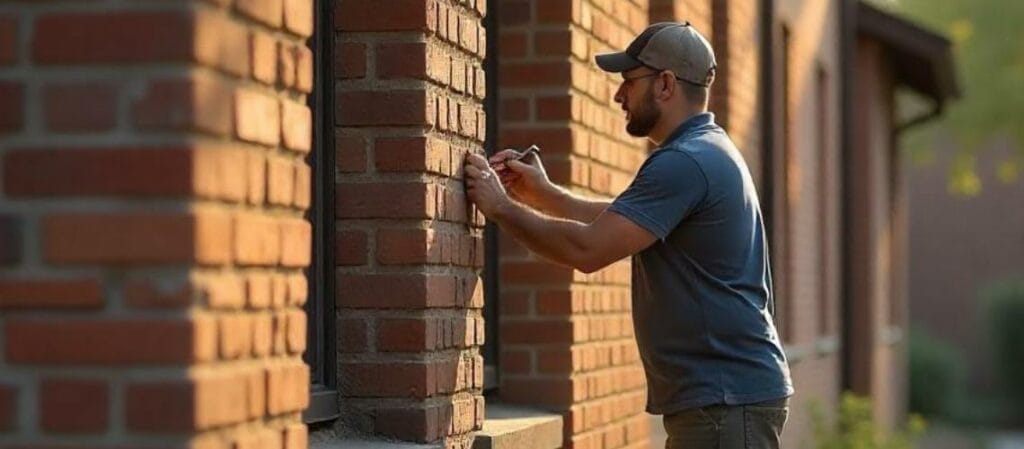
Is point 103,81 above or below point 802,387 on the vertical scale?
above

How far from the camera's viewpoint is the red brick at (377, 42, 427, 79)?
13.8 ft

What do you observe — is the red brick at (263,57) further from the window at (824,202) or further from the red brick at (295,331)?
the window at (824,202)

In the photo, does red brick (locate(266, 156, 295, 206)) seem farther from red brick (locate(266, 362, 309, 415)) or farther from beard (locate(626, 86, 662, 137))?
beard (locate(626, 86, 662, 137))

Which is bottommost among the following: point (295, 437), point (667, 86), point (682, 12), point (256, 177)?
point (295, 437)

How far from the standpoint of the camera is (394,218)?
4219 millimetres

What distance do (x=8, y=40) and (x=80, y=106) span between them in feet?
0.52

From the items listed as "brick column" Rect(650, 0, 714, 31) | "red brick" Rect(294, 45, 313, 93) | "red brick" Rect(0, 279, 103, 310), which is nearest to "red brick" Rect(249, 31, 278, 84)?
"red brick" Rect(294, 45, 313, 93)

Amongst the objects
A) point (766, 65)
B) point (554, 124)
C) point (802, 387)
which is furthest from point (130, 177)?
point (802, 387)

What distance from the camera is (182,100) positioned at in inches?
106

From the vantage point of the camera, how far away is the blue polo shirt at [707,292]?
466 cm

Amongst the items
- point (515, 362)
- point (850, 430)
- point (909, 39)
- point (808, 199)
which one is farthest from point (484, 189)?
point (909, 39)

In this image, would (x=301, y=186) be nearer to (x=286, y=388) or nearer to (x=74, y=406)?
(x=286, y=388)

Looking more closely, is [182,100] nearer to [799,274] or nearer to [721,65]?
[721,65]

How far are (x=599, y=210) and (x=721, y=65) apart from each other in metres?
3.57
